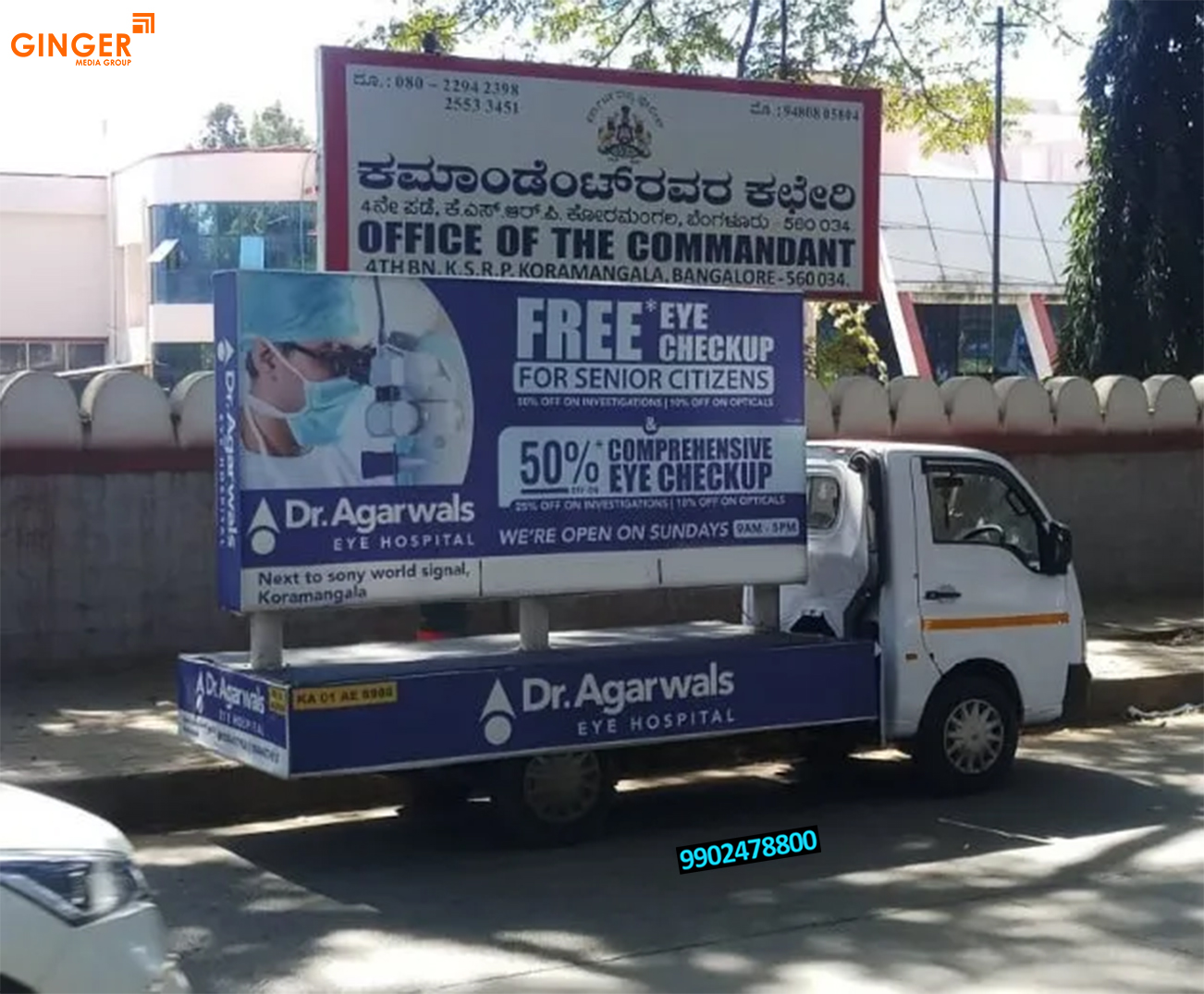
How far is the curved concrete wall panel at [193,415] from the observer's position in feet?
42.8

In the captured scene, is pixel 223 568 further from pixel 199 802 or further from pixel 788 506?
pixel 788 506

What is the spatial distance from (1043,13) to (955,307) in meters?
23.6

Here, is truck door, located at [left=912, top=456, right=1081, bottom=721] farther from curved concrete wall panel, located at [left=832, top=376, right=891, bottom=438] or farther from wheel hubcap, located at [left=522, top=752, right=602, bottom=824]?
curved concrete wall panel, located at [left=832, top=376, right=891, bottom=438]

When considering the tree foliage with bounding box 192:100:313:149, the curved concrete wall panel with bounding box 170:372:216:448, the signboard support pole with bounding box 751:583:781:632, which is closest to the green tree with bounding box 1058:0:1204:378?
the curved concrete wall panel with bounding box 170:372:216:448

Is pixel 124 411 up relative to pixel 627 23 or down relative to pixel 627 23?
down

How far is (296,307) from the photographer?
27.2 ft

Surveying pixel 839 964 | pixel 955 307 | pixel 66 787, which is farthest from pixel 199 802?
pixel 955 307

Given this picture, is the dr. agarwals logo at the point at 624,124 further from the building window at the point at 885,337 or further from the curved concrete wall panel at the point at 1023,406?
the building window at the point at 885,337

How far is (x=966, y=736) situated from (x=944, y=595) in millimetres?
780

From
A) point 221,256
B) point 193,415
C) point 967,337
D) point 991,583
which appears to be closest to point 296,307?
point 991,583

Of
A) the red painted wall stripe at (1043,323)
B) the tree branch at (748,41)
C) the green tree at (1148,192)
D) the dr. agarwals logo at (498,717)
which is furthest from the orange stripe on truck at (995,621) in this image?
the red painted wall stripe at (1043,323)

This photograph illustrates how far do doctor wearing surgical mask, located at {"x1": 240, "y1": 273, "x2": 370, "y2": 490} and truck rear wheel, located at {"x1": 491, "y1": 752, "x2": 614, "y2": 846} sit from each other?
158cm

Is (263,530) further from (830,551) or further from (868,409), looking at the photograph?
(868,409)

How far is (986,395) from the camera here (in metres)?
16.3
